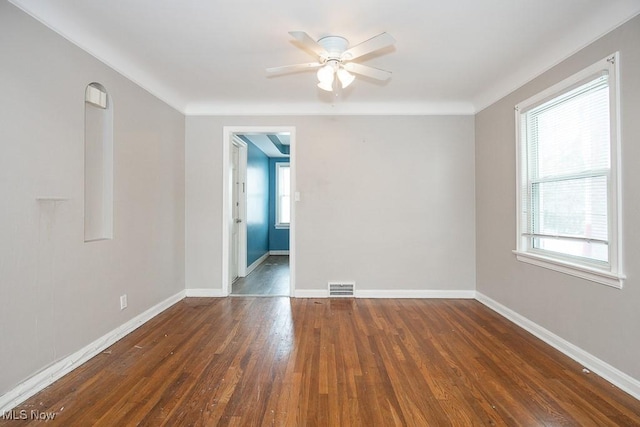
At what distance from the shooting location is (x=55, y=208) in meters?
2.03

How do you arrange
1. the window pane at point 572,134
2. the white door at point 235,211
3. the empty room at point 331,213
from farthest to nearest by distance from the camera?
the white door at point 235,211, the window pane at point 572,134, the empty room at point 331,213

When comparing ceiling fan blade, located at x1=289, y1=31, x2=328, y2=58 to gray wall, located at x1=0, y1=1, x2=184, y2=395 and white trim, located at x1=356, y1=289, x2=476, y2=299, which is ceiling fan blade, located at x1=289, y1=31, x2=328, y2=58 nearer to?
gray wall, located at x1=0, y1=1, x2=184, y2=395

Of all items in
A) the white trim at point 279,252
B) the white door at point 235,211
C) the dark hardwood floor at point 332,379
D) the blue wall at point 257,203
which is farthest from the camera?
the white trim at point 279,252

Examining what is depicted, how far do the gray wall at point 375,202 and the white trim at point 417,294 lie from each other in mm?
52

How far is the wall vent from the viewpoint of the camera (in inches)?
153

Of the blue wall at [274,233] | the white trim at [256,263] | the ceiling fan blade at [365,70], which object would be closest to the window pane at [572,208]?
the ceiling fan blade at [365,70]

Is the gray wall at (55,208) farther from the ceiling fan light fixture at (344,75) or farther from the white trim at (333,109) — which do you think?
the ceiling fan light fixture at (344,75)

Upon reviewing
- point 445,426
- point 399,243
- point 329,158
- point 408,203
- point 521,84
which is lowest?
point 445,426

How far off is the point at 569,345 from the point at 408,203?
2.08m

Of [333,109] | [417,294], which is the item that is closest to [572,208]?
[417,294]

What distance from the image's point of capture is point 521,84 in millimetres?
2957

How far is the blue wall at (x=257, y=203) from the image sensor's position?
222 inches

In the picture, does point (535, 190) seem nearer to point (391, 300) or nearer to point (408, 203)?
point (408, 203)

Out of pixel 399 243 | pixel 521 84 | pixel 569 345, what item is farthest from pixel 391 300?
pixel 521 84
